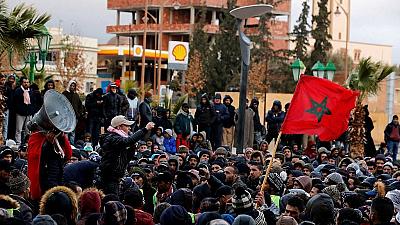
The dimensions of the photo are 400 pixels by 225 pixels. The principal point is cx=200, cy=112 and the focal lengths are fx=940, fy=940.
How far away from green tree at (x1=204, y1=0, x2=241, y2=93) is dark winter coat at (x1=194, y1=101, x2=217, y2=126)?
122 feet

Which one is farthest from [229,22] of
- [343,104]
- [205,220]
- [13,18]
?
A: [205,220]

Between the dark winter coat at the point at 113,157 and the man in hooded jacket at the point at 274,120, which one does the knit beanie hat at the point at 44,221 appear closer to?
the dark winter coat at the point at 113,157

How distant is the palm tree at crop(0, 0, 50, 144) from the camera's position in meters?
17.4

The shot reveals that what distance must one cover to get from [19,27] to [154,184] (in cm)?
663

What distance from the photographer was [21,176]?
10.4 metres

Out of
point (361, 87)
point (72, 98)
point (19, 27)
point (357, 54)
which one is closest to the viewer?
point (19, 27)

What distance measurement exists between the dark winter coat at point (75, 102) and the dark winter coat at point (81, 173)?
8040 millimetres

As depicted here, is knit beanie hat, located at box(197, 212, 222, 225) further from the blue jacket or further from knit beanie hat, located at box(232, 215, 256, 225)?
the blue jacket

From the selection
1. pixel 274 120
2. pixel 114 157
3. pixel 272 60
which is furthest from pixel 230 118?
pixel 272 60

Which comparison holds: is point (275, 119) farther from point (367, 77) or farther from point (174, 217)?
point (174, 217)

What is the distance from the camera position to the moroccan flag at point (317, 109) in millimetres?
12633

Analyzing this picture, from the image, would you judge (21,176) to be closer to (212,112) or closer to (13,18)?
(13,18)

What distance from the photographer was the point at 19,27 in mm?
17453

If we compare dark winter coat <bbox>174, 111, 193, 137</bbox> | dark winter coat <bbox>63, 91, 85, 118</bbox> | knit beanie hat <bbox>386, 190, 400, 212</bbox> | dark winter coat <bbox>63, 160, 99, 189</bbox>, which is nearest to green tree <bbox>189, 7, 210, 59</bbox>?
dark winter coat <bbox>174, 111, 193, 137</bbox>
